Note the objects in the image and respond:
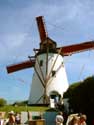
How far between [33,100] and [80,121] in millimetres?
41905

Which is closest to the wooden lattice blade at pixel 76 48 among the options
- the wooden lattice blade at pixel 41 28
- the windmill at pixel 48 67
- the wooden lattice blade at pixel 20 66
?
the windmill at pixel 48 67

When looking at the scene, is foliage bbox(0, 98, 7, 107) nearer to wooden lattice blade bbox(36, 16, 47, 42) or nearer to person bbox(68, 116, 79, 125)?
wooden lattice blade bbox(36, 16, 47, 42)

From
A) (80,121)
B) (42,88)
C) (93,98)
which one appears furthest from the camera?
(42,88)

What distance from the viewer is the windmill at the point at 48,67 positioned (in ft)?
197

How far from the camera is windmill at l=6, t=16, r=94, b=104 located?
60.2 meters

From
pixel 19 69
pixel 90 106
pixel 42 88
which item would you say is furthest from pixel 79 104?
pixel 19 69

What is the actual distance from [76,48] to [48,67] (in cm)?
473

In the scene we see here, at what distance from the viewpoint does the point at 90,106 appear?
3928cm

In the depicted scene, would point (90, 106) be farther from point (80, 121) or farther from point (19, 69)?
point (19, 69)

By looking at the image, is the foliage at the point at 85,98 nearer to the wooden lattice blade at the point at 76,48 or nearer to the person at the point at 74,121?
the wooden lattice blade at the point at 76,48

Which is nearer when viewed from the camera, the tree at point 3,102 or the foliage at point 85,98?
the foliage at point 85,98

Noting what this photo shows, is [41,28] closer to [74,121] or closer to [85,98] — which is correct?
[85,98]

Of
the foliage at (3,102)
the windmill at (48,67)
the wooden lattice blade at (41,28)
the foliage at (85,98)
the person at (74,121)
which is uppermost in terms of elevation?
the wooden lattice blade at (41,28)

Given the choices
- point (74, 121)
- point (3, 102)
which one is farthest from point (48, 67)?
point (74, 121)
